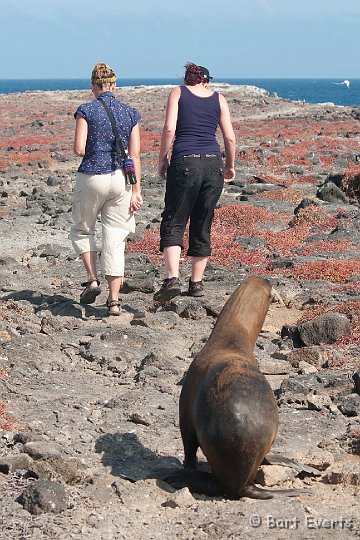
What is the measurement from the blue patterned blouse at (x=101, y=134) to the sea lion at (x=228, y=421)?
4.21 metres

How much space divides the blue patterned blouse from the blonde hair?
0.12 meters

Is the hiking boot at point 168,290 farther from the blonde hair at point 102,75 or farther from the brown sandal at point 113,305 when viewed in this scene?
the blonde hair at point 102,75

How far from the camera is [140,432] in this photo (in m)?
7.21

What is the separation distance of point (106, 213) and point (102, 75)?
143 centimetres

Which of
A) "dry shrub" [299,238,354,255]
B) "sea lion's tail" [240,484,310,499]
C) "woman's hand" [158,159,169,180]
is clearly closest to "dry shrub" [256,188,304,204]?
"dry shrub" [299,238,354,255]

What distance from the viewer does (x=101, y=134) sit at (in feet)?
32.8

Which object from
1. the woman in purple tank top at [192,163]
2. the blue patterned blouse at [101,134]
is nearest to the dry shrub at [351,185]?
the woman in purple tank top at [192,163]

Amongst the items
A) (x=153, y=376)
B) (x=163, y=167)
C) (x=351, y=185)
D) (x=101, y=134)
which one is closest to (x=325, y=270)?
(x=163, y=167)

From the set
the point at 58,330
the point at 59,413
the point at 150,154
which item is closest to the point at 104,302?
the point at 58,330

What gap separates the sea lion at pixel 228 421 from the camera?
5.48 metres

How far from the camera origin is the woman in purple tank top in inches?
410

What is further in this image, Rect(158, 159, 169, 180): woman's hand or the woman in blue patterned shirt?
Rect(158, 159, 169, 180): woman's hand

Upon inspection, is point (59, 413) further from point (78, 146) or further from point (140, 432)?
point (78, 146)

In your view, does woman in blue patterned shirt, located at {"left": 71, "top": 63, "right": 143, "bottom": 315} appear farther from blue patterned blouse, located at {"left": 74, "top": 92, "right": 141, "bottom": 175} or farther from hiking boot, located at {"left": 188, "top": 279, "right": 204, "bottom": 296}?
hiking boot, located at {"left": 188, "top": 279, "right": 204, "bottom": 296}
